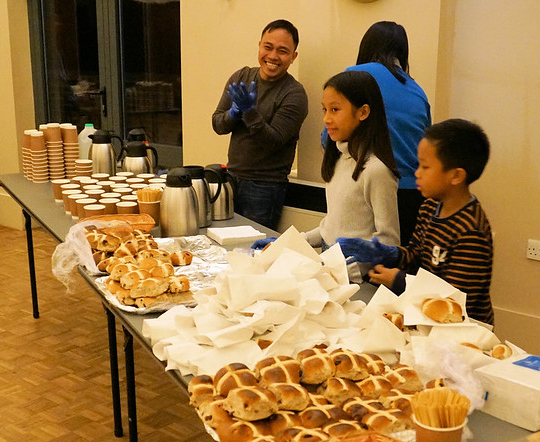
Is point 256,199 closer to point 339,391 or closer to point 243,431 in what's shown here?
point 339,391

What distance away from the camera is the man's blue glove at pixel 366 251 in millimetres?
2018

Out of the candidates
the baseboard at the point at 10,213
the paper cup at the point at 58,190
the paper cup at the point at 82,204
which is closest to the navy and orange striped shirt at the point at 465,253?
the paper cup at the point at 82,204

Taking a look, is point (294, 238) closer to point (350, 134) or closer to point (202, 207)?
point (350, 134)

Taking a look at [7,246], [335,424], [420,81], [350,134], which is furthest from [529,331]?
[7,246]

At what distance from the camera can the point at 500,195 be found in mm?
3287

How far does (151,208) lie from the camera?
2.63 metres

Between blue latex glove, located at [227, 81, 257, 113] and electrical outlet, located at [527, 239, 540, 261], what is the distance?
58.0 inches

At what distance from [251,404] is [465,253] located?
36.8 inches

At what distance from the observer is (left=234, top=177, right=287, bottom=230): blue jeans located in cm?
362

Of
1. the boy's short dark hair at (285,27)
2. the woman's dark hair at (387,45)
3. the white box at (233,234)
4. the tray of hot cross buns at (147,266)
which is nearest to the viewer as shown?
the tray of hot cross buns at (147,266)

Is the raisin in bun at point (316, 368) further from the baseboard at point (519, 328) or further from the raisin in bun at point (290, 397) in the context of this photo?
the baseboard at point (519, 328)

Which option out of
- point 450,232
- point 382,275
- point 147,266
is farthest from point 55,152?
point 450,232

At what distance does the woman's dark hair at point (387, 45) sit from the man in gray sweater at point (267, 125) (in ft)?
2.38

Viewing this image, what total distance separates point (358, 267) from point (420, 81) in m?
1.57
